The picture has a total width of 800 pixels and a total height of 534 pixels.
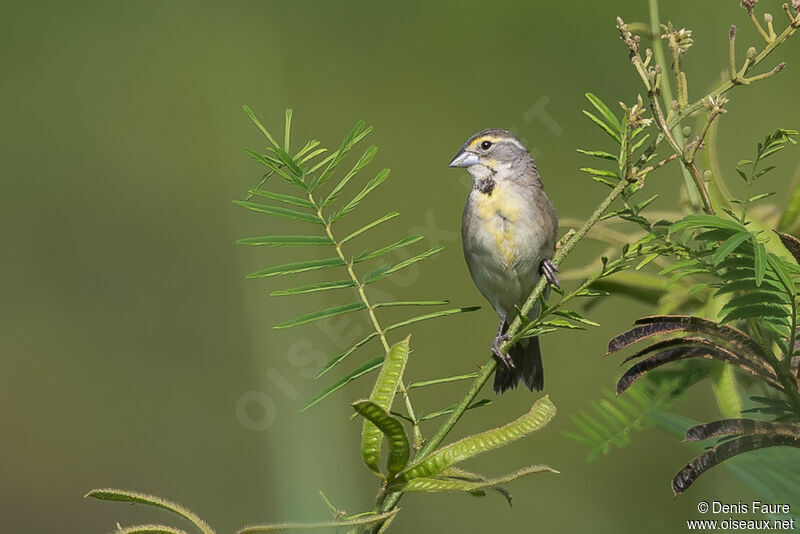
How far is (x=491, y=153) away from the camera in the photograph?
1923mm

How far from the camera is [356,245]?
2.18 metres

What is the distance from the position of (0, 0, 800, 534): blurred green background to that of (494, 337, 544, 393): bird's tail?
0.13 feet

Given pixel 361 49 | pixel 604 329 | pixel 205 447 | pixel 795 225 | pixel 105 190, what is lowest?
pixel 205 447

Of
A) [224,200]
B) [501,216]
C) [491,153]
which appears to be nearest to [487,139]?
[491,153]

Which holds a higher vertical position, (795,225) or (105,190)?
(105,190)

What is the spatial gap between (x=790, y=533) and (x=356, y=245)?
5.60 feet

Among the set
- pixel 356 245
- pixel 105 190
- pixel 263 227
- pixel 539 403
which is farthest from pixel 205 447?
pixel 539 403

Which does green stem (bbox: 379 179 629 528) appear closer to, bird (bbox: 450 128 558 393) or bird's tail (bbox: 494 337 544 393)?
bird (bbox: 450 128 558 393)

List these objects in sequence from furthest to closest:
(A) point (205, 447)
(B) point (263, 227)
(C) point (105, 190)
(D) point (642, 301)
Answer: (C) point (105, 190) → (A) point (205, 447) → (B) point (263, 227) → (D) point (642, 301)

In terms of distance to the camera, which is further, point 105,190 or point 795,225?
point 105,190

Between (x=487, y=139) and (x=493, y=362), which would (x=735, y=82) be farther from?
(x=487, y=139)

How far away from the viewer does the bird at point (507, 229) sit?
1.79m

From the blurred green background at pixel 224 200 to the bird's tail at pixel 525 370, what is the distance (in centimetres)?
4

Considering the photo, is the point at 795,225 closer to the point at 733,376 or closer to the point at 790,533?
the point at 733,376
